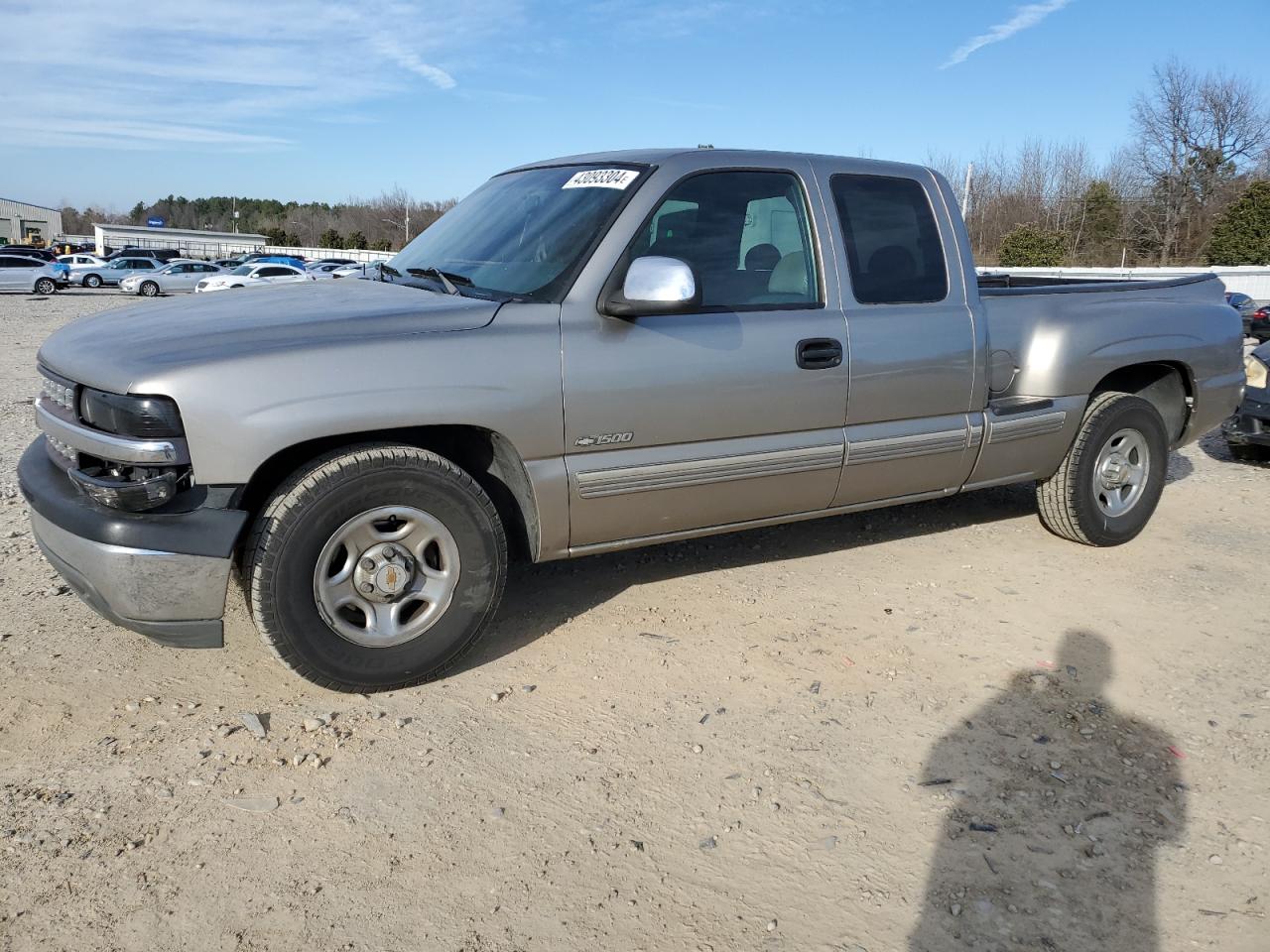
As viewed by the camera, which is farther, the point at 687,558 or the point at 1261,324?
the point at 1261,324

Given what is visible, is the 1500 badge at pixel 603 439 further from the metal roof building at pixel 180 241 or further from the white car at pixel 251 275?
the metal roof building at pixel 180 241

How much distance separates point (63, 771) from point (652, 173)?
2889 millimetres

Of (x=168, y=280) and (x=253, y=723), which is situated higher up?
(x=168, y=280)

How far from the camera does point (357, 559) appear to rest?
3.35 meters

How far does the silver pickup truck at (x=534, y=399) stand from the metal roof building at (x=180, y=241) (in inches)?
3144

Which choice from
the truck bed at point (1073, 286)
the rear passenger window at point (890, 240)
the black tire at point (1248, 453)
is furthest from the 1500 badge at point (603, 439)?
the black tire at point (1248, 453)

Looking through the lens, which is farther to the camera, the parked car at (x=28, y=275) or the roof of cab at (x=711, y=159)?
the parked car at (x=28, y=275)

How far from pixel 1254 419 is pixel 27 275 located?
118 ft

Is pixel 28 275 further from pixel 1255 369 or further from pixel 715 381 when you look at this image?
pixel 1255 369

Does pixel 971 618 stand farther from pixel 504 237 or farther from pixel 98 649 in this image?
pixel 98 649

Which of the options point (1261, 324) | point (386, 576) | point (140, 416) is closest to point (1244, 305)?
point (1261, 324)

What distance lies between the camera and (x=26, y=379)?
10391mm

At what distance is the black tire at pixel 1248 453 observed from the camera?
8086 mm

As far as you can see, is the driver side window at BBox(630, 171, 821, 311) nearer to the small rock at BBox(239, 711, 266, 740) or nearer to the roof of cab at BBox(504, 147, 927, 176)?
the roof of cab at BBox(504, 147, 927, 176)
